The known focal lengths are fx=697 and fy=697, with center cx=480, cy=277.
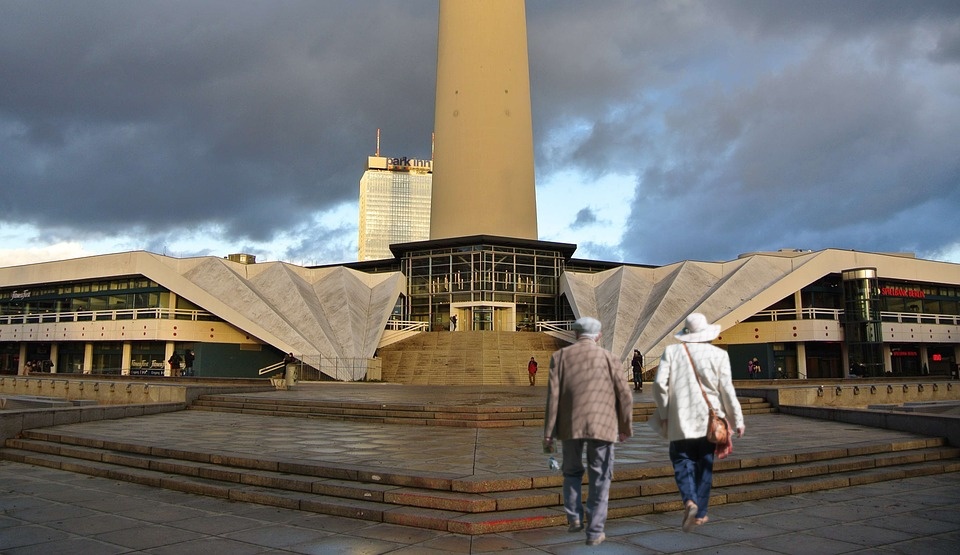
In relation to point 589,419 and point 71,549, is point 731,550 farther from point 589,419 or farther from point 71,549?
point 71,549

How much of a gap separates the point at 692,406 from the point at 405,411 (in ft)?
37.9

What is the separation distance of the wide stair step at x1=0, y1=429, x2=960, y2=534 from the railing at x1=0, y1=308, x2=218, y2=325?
29.2 metres

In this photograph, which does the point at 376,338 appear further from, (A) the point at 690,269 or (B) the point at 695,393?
(B) the point at 695,393

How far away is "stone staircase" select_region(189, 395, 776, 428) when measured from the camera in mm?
15797

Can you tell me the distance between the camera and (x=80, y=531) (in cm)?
694

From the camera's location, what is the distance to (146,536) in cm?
674

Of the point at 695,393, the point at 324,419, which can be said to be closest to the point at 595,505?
the point at 695,393

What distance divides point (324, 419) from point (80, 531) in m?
10.4

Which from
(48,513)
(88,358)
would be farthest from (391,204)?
(48,513)

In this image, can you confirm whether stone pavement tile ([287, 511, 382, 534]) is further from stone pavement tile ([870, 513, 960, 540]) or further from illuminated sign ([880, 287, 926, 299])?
illuminated sign ([880, 287, 926, 299])

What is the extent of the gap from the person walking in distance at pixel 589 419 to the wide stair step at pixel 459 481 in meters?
1.47

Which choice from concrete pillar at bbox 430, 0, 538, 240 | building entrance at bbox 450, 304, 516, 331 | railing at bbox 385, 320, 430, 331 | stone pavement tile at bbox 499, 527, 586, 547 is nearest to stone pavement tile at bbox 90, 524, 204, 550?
stone pavement tile at bbox 499, 527, 586, 547

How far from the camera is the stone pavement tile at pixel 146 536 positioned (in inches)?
254

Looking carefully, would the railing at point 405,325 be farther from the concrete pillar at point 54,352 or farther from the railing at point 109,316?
the concrete pillar at point 54,352
